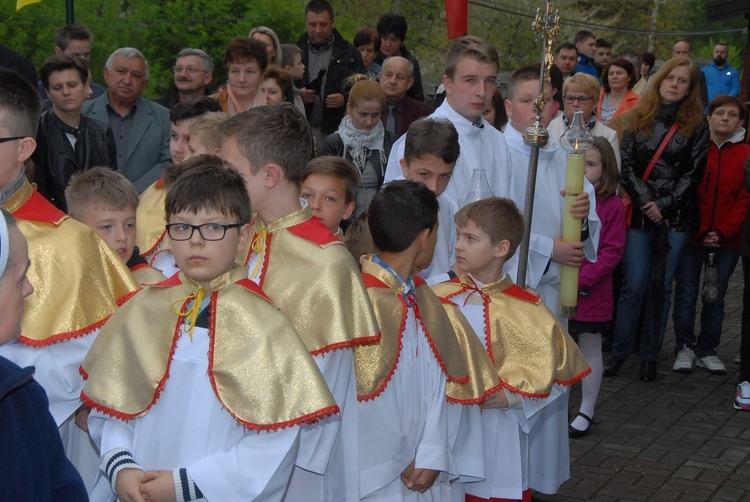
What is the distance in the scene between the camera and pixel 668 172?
791cm

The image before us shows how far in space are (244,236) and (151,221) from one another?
1.87m

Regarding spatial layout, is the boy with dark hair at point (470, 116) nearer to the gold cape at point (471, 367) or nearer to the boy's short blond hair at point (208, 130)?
the boy's short blond hair at point (208, 130)

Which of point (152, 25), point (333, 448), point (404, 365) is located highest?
point (152, 25)

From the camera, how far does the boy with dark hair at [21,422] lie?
2.07 meters

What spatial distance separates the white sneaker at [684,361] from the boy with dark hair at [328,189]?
4357mm

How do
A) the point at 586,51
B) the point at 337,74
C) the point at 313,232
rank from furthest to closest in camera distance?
1. the point at 586,51
2. the point at 337,74
3. the point at 313,232

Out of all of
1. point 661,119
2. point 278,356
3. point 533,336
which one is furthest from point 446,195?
point 661,119

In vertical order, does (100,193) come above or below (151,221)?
above

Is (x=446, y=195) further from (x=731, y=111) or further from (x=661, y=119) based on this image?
(x=731, y=111)

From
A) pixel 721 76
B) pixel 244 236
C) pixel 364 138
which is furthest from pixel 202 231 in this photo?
pixel 721 76

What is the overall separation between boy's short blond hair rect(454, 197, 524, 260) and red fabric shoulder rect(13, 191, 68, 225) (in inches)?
69.6

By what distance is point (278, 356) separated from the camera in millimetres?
2914

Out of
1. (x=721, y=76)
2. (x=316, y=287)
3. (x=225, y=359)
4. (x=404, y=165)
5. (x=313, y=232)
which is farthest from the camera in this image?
(x=721, y=76)

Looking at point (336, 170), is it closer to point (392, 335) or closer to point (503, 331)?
point (503, 331)
